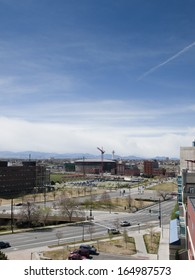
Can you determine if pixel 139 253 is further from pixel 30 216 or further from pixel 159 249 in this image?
pixel 30 216

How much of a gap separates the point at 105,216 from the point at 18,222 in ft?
56.7

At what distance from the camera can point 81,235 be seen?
5097 centimetres

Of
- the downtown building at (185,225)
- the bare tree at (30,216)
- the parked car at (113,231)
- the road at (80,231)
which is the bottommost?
the road at (80,231)

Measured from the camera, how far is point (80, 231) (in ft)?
177

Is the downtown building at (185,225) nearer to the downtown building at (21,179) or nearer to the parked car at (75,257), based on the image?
the parked car at (75,257)

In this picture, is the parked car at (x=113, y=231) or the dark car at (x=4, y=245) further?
the parked car at (x=113, y=231)

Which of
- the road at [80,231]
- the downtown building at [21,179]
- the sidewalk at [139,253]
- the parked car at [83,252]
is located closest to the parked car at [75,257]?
the parked car at [83,252]

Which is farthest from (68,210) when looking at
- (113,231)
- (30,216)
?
(113,231)

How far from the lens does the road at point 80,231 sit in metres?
46.7

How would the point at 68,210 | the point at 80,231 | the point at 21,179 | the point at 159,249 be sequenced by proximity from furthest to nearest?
the point at 21,179 → the point at 68,210 → the point at 80,231 → the point at 159,249

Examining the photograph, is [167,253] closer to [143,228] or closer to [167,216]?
[143,228]

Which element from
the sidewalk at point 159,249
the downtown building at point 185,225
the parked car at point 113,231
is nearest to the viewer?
the downtown building at point 185,225

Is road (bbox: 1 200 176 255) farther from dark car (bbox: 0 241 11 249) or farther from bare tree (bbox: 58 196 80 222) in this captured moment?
bare tree (bbox: 58 196 80 222)
